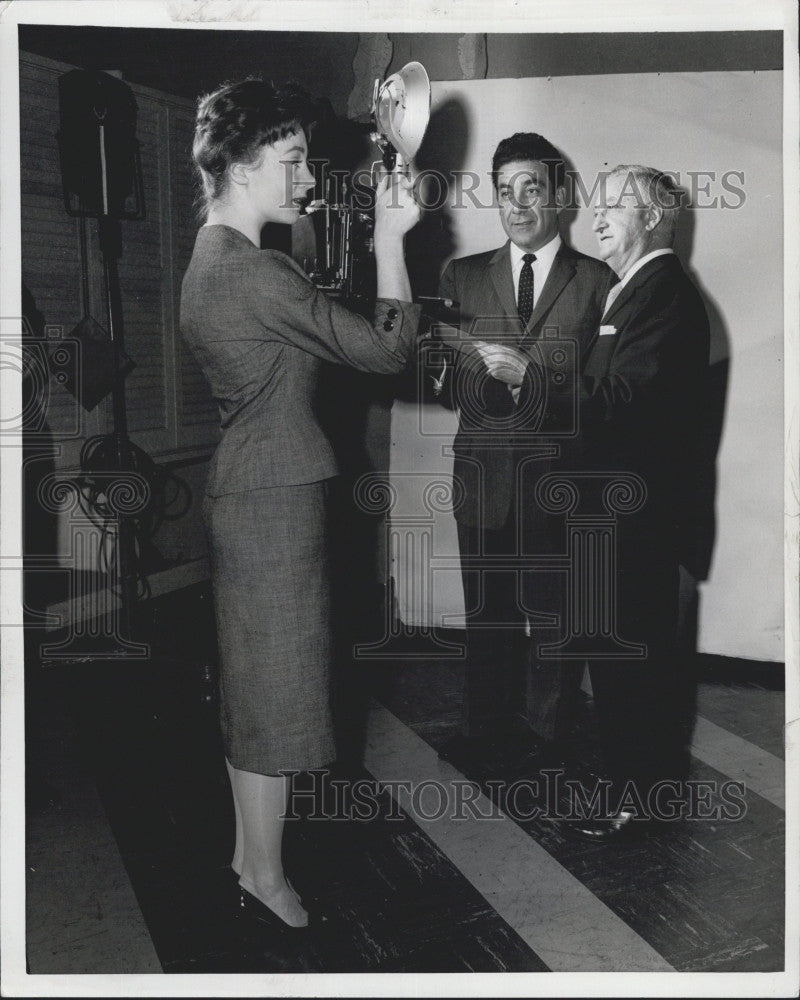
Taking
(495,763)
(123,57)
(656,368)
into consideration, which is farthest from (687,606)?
(123,57)

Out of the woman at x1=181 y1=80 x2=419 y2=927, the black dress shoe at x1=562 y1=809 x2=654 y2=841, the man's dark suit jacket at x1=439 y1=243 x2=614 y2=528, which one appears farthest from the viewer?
the man's dark suit jacket at x1=439 y1=243 x2=614 y2=528

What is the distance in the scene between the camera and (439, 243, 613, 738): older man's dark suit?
2336 mm

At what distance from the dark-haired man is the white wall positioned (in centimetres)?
11

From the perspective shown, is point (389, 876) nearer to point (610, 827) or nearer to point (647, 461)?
point (610, 827)

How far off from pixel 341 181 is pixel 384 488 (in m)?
1.18

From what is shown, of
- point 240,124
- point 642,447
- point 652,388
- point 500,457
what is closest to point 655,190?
point 652,388

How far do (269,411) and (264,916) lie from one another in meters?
1.08

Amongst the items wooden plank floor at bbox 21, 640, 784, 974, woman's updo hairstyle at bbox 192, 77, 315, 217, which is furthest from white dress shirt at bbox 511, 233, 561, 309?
wooden plank floor at bbox 21, 640, 784, 974

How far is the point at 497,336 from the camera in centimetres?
237

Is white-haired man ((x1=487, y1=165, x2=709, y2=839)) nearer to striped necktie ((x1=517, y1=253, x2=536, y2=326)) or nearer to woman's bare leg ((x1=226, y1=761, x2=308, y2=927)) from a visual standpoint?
striped necktie ((x1=517, y1=253, x2=536, y2=326))

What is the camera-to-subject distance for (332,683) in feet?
6.04

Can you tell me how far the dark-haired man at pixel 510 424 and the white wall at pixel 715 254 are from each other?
11 cm

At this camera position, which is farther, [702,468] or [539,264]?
[702,468]

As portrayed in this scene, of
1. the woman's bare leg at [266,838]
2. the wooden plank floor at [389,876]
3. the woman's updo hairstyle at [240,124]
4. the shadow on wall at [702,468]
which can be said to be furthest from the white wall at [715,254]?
the woman's bare leg at [266,838]
